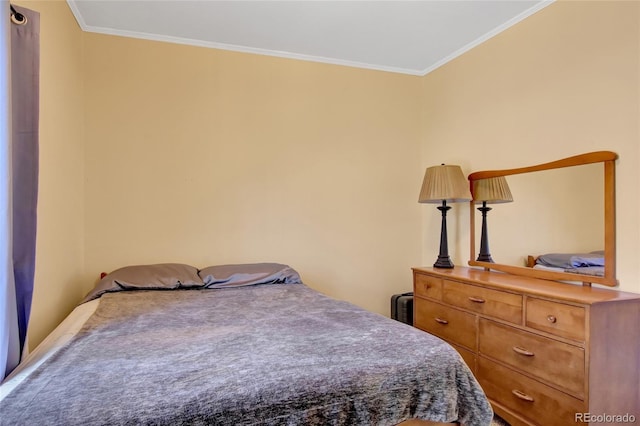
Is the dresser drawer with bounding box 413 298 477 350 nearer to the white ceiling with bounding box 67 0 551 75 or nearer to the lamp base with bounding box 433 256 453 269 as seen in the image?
the lamp base with bounding box 433 256 453 269

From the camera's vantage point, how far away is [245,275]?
260 cm

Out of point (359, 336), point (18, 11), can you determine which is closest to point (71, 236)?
point (18, 11)

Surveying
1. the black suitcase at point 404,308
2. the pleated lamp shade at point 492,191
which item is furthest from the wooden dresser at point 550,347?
the black suitcase at point 404,308

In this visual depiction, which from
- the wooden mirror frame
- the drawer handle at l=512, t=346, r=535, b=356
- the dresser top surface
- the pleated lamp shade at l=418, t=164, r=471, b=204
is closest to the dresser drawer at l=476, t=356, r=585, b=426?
the drawer handle at l=512, t=346, r=535, b=356

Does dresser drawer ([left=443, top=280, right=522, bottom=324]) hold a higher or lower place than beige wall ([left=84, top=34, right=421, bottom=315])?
lower

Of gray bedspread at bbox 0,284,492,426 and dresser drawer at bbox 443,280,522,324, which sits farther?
dresser drawer at bbox 443,280,522,324

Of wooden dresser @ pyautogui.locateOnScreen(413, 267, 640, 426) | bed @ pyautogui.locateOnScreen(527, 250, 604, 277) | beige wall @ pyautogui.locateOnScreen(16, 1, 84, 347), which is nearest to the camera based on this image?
wooden dresser @ pyautogui.locateOnScreen(413, 267, 640, 426)

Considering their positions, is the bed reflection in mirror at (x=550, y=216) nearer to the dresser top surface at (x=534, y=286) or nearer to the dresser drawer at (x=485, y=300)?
the dresser top surface at (x=534, y=286)

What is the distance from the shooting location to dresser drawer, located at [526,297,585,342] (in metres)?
1.69

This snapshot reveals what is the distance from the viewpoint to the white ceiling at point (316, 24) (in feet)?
7.86

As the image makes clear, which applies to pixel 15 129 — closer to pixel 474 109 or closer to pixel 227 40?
pixel 227 40

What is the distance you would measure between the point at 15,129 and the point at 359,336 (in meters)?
1.46

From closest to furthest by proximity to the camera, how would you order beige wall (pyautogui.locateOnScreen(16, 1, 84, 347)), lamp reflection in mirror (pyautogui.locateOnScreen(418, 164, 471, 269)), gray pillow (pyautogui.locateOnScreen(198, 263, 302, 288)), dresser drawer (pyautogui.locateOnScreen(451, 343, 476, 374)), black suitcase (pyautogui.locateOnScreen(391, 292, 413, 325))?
beige wall (pyautogui.locateOnScreen(16, 1, 84, 347)) < dresser drawer (pyautogui.locateOnScreen(451, 343, 476, 374)) < gray pillow (pyautogui.locateOnScreen(198, 263, 302, 288)) < lamp reflection in mirror (pyautogui.locateOnScreen(418, 164, 471, 269)) < black suitcase (pyautogui.locateOnScreen(391, 292, 413, 325))

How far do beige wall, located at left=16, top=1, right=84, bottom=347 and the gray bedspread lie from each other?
453 mm
